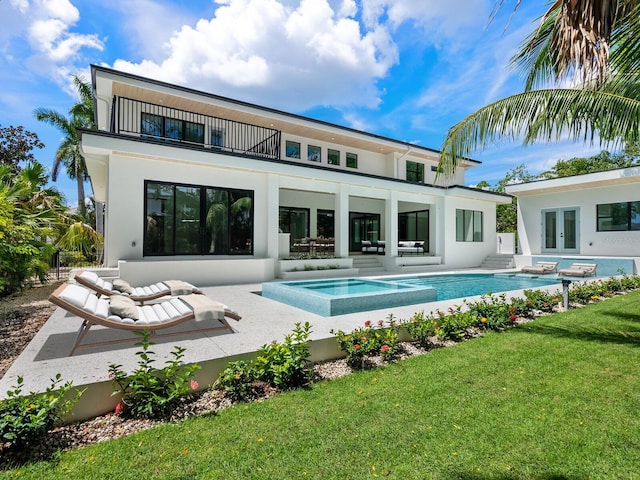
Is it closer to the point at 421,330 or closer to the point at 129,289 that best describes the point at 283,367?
the point at 421,330

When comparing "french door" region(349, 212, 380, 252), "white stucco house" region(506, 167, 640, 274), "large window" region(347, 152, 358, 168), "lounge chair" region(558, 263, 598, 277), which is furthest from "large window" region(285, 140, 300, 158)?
"lounge chair" region(558, 263, 598, 277)

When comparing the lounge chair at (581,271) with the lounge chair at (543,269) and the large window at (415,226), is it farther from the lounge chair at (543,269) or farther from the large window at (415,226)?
the large window at (415,226)

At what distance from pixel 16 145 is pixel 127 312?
2690cm

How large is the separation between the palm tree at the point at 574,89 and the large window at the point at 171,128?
474 inches

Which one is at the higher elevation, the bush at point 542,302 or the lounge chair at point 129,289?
the lounge chair at point 129,289

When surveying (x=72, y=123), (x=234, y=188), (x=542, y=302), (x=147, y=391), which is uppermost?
(x=72, y=123)

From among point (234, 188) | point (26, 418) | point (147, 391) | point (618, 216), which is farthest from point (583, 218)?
point (26, 418)

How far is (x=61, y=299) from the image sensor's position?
433cm

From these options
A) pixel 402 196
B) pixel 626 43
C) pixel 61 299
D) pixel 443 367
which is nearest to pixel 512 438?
pixel 443 367

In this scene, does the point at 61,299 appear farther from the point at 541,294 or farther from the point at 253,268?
the point at 541,294

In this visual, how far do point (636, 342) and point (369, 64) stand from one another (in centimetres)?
1532

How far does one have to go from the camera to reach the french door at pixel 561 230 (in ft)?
62.0

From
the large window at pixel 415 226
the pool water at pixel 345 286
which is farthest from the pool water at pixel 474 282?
the large window at pixel 415 226

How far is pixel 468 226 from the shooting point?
20781 mm
